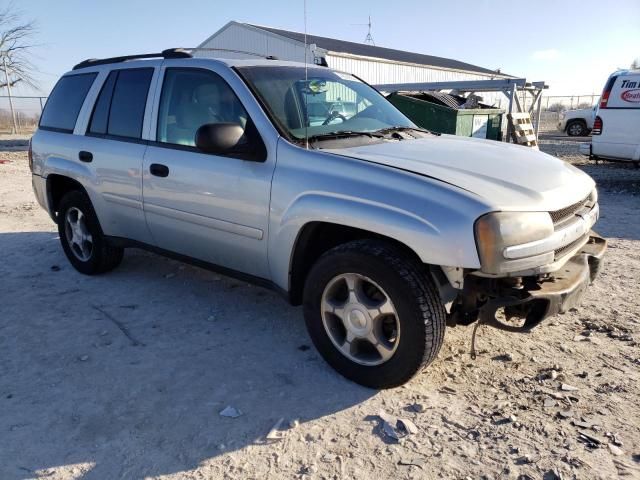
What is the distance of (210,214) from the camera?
3574 mm

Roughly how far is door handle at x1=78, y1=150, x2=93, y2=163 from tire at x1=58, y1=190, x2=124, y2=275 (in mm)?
359

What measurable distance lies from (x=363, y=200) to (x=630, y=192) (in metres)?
8.40

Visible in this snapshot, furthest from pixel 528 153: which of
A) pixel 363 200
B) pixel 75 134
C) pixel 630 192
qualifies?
pixel 630 192

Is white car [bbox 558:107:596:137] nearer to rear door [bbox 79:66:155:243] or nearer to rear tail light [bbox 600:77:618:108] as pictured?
rear tail light [bbox 600:77:618:108]

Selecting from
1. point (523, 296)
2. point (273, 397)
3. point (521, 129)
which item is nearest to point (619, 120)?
point (521, 129)

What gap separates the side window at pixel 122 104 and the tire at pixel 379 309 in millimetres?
2112

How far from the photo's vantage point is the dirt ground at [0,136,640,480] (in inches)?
95.7

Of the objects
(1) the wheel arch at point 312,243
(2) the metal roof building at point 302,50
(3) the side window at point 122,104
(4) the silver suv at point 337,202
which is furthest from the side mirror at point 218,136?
(2) the metal roof building at point 302,50

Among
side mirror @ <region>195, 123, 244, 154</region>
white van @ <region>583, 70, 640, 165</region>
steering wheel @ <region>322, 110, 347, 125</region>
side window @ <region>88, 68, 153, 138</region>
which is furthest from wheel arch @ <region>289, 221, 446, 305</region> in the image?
white van @ <region>583, 70, 640, 165</region>

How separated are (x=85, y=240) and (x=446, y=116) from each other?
693 centimetres

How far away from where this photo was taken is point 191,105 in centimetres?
379

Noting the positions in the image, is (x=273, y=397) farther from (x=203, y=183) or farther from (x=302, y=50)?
(x=302, y=50)

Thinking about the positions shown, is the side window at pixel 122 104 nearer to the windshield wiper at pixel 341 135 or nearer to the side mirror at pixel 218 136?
the side mirror at pixel 218 136

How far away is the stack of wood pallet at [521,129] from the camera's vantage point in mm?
11797
